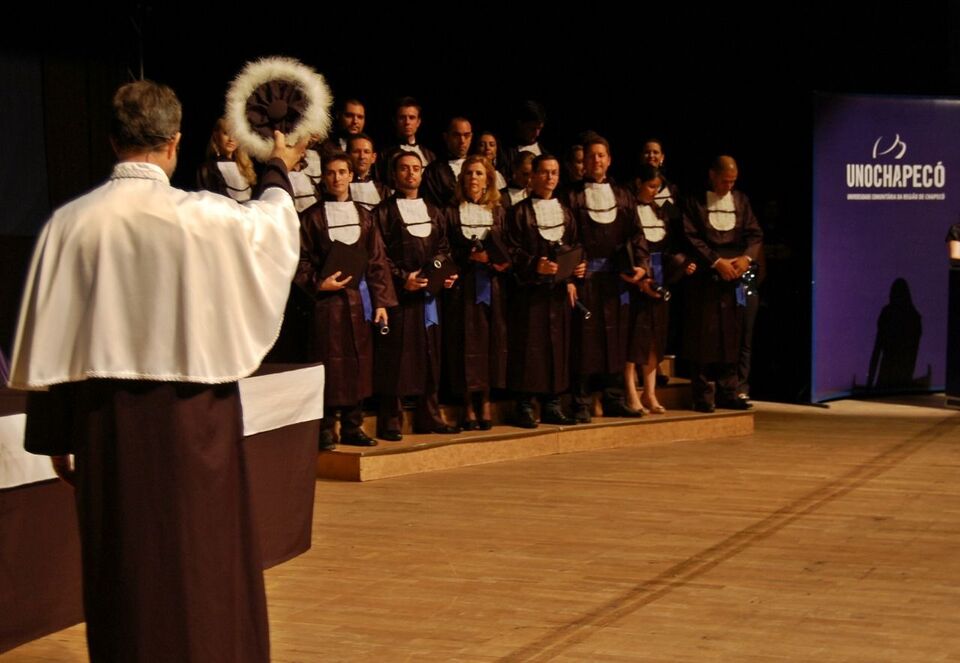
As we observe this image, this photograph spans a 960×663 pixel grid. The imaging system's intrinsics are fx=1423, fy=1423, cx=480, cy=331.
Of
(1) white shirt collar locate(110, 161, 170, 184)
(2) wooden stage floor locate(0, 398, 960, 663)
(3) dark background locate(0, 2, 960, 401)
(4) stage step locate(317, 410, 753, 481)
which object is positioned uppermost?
(3) dark background locate(0, 2, 960, 401)

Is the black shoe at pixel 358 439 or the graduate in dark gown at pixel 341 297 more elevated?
the graduate in dark gown at pixel 341 297

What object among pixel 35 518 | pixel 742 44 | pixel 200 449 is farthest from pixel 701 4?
pixel 200 449

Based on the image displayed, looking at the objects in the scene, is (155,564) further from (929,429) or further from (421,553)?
(929,429)

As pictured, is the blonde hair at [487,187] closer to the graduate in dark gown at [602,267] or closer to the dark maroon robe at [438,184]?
the dark maroon robe at [438,184]

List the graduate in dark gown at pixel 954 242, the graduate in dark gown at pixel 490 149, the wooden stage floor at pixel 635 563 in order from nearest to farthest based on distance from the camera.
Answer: the wooden stage floor at pixel 635 563 → the graduate in dark gown at pixel 490 149 → the graduate in dark gown at pixel 954 242

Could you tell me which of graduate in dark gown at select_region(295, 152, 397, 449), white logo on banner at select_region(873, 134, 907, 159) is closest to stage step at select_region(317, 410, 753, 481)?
graduate in dark gown at select_region(295, 152, 397, 449)

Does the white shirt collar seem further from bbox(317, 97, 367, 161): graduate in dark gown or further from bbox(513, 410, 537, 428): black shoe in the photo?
bbox(513, 410, 537, 428): black shoe

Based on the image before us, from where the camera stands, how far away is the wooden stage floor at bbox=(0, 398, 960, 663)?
4.01 metres

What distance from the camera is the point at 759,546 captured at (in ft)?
17.0

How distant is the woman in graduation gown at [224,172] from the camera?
6938 mm

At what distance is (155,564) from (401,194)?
4500mm

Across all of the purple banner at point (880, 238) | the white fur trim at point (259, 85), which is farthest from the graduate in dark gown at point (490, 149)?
the white fur trim at point (259, 85)

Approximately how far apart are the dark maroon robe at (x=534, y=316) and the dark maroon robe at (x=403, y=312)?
0.53m

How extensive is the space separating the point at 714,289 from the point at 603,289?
83 cm
